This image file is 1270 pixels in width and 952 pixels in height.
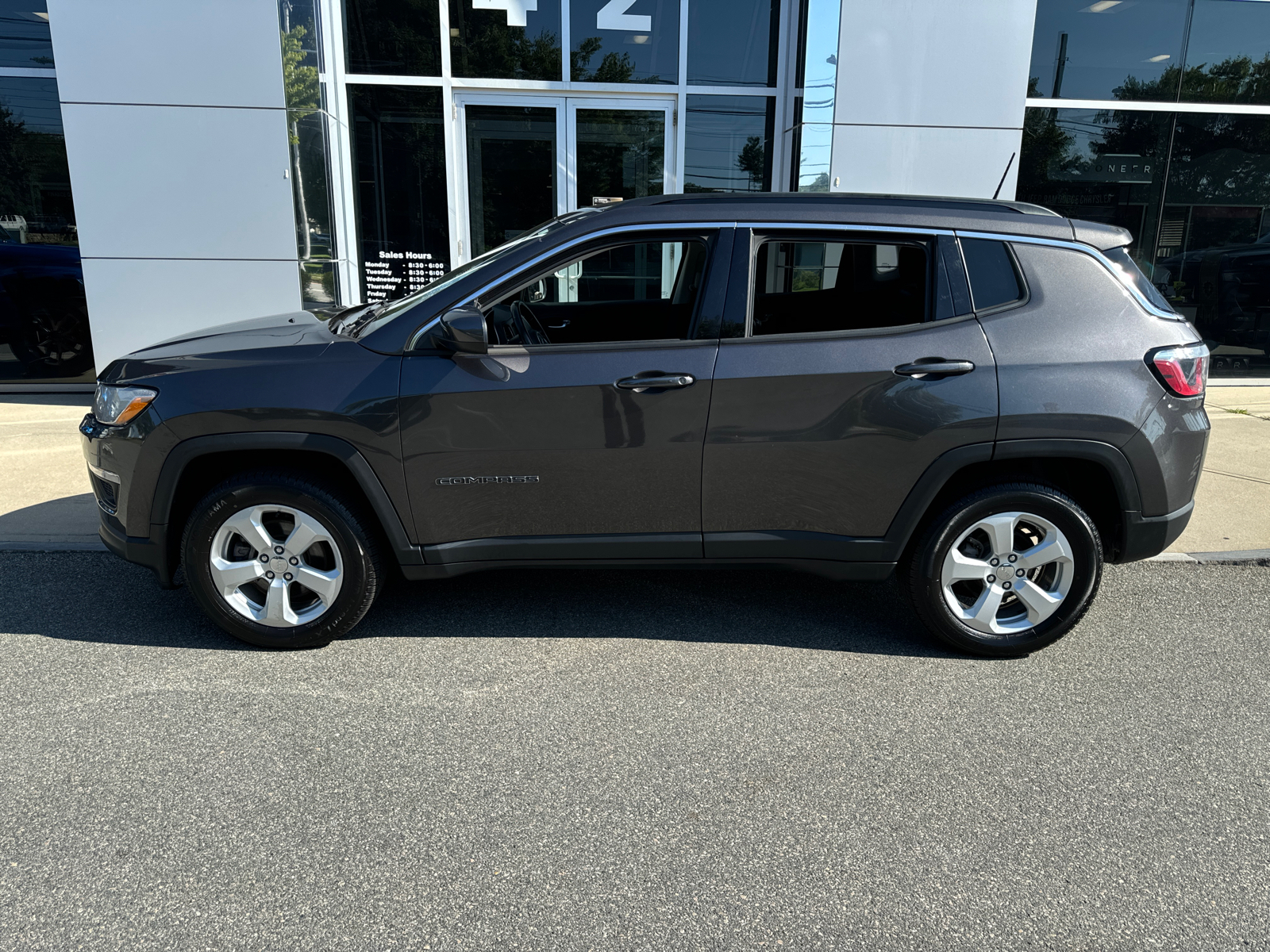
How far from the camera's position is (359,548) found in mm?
3561

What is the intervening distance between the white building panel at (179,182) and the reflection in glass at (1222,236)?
901cm

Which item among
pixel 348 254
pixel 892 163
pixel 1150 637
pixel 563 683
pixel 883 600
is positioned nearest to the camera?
pixel 563 683

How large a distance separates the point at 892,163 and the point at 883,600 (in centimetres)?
561

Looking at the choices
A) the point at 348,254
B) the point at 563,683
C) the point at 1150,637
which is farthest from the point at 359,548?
the point at 348,254

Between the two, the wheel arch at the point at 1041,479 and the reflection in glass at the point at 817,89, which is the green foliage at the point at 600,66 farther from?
the wheel arch at the point at 1041,479

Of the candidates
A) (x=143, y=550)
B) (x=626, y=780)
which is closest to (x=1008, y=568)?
(x=626, y=780)

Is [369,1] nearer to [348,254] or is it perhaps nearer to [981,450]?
[348,254]

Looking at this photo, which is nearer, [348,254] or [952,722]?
[952,722]

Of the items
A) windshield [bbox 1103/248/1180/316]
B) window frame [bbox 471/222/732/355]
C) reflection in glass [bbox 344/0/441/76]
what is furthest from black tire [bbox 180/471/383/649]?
reflection in glass [bbox 344/0/441/76]

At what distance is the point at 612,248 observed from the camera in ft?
11.6

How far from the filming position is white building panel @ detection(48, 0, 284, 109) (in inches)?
305

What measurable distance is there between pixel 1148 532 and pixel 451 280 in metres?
2.96

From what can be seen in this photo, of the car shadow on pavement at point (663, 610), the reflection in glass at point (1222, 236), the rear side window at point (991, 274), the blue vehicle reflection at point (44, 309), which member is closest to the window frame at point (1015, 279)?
the rear side window at point (991, 274)

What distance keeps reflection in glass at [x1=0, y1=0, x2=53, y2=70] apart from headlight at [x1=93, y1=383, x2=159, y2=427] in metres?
7.17
